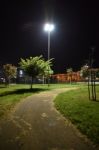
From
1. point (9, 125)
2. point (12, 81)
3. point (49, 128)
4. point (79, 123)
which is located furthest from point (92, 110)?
point (12, 81)

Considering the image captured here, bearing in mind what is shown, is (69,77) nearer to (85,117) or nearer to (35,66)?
(35,66)

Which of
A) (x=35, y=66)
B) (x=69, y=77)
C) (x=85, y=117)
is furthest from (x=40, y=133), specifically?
(x=69, y=77)

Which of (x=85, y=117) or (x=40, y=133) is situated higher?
(x=85, y=117)

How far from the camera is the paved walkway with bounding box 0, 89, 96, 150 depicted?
7832 millimetres

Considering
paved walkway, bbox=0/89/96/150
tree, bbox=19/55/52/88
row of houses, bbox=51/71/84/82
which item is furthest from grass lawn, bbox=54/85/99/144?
row of houses, bbox=51/71/84/82

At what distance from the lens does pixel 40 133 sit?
916 cm

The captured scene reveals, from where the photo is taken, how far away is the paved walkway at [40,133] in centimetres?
783

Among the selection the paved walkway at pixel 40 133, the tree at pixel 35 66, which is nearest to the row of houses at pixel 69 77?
the tree at pixel 35 66

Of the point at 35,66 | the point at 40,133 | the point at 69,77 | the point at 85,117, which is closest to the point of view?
the point at 40,133

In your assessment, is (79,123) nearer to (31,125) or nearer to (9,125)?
(31,125)

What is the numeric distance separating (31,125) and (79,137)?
99.1 inches

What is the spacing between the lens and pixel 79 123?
10.3 m

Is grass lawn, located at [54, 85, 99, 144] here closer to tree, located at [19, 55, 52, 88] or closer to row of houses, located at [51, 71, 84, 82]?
tree, located at [19, 55, 52, 88]

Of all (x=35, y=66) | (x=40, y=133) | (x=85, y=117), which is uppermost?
(x=35, y=66)
